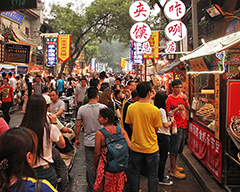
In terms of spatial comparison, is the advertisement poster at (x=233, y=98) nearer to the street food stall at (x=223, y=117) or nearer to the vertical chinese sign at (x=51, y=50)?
the street food stall at (x=223, y=117)

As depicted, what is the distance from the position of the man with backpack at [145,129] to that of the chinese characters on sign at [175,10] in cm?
618

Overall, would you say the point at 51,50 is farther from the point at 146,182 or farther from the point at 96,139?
the point at 96,139

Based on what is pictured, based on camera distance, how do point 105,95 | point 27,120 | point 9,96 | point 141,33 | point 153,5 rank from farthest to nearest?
point 153,5 < point 141,33 < point 9,96 < point 105,95 < point 27,120

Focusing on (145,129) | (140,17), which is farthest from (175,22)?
(145,129)

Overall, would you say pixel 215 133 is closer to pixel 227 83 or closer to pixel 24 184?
pixel 227 83

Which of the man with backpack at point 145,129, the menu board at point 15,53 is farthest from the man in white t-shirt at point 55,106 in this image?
the menu board at point 15,53

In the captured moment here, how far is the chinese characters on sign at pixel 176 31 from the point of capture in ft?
28.7

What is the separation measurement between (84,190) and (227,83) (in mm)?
3207

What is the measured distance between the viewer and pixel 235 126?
12.8 feet

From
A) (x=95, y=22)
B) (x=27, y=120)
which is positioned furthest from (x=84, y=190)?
(x=95, y=22)

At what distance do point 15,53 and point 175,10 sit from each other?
650cm

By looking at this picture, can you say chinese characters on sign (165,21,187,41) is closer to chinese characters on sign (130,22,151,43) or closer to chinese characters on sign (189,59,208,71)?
chinese characters on sign (130,22,151,43)

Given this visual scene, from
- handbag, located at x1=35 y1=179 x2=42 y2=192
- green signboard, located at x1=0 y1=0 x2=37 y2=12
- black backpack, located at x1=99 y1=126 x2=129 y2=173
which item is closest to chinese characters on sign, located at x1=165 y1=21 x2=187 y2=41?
green signboard, located at x1=0 y1=0 x2=37 y2=12

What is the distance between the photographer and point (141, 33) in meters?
10.6
